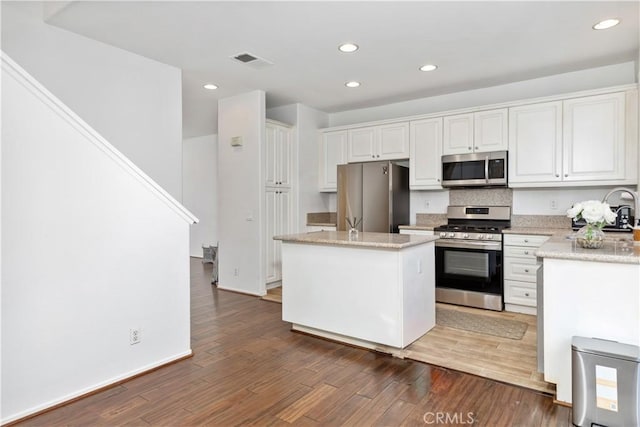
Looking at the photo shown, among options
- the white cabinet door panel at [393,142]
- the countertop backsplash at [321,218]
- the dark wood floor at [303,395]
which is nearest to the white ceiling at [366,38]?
the white cabinet door panel at [393,142]

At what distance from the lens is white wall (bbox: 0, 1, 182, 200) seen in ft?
9.73

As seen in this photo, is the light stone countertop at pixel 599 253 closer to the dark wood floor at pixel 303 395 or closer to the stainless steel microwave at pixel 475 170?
the dark wood floor at pixel 303 395

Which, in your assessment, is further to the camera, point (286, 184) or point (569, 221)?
point (286, 184)

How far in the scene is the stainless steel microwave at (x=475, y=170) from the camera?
4246 millimetres

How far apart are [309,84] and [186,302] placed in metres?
2.95

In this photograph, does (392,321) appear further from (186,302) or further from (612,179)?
(612,179)

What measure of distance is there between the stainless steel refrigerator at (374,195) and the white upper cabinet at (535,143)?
4.45ft

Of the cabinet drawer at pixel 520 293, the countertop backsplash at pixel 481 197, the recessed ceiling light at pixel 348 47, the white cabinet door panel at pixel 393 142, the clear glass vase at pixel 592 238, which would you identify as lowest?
the cabinet drawer at pixel 520 293

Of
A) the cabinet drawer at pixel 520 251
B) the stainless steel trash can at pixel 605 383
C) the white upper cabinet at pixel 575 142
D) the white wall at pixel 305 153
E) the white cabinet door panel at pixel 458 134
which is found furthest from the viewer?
the white wall at pixel 305 153

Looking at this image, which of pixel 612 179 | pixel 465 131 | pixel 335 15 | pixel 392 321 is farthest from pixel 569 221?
pixel 335 15

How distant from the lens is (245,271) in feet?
16.5

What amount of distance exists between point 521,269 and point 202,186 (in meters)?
6.34

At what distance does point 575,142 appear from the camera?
151 inches

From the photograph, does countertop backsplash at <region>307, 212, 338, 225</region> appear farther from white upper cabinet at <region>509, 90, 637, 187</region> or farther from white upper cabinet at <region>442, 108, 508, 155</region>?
white upper cabinet at <region>509, 90, 637, 187</region>
